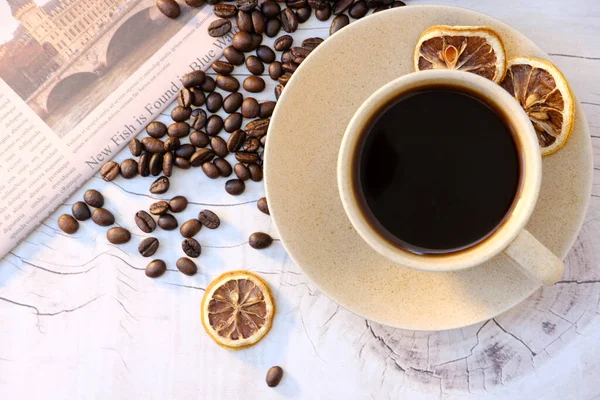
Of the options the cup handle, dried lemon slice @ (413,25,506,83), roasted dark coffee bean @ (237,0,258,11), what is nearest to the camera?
the cup handle

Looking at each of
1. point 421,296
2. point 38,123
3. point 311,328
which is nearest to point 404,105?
point 421,296

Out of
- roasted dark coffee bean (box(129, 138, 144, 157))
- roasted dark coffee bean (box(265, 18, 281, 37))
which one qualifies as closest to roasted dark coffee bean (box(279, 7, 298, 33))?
roasted dark coffee bean (box(265, 18, 281, 37))

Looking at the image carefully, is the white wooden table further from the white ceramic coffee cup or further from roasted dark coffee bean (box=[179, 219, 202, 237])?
the white ceramic coffee cup

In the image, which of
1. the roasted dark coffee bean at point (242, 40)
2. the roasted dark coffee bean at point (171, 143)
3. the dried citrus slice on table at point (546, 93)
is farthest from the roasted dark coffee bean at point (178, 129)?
the dried citrus slice on table at point (546, 93)

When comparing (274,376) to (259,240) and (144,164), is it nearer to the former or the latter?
(259,240)

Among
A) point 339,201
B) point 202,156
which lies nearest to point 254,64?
point 202,156

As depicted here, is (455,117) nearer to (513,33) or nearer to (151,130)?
(513,33)
